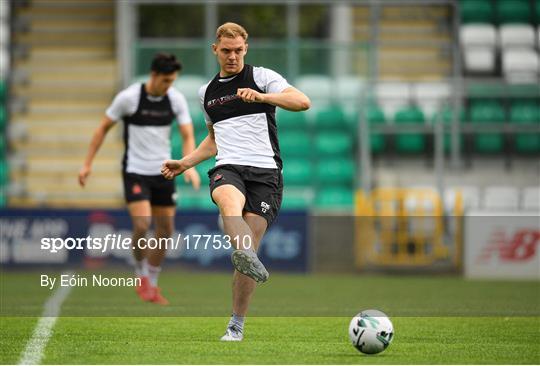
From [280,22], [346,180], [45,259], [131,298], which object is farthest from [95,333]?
[280,22]

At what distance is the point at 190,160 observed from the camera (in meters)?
8.60

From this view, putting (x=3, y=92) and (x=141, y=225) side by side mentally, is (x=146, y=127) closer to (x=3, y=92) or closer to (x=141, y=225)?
(x=141, y=225)

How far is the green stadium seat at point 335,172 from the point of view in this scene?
65.8ft

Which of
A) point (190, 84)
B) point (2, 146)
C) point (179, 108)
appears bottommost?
point (2, 146)

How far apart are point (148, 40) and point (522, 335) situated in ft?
44.1

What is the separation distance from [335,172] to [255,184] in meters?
11.8

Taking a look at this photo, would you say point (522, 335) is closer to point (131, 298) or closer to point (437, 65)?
point (131, 298)

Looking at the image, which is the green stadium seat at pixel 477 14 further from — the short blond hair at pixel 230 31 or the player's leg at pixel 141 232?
the short blond hair at pixel 230 31

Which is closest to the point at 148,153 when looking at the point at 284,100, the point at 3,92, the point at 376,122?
the point at 284,100

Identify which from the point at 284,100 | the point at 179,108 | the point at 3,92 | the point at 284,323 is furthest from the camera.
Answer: the point at 3,92

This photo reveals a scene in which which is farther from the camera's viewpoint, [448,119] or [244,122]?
[448,119]

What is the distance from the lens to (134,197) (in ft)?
39.4

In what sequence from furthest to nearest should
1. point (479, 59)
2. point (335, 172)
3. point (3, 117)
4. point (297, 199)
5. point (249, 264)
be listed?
point (479, 59), point (3, 117), point (335, 172), point (297, 199), point (249, 264)

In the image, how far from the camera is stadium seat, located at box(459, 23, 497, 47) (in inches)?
882
